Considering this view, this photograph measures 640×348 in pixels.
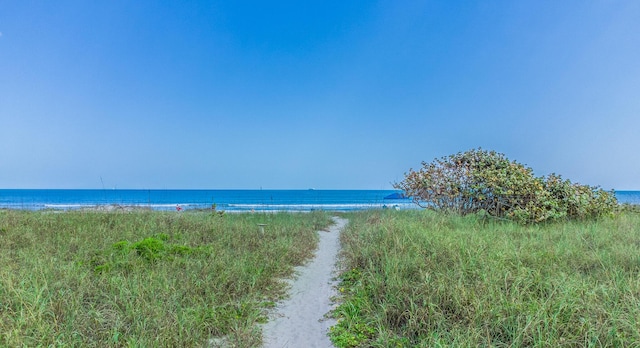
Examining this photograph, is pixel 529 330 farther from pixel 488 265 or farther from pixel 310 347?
pixel 310 347

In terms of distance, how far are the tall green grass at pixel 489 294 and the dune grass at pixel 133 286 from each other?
1.36m

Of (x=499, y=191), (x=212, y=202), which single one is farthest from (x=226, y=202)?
(x=499, y=191)

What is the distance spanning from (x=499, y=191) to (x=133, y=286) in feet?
31.8

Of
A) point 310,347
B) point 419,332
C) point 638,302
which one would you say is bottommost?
point 310,347

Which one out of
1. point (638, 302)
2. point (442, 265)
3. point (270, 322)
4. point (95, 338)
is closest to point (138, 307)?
point (95, 338)

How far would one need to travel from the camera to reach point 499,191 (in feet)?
31.3

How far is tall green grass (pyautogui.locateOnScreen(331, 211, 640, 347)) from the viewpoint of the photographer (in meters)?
2.95

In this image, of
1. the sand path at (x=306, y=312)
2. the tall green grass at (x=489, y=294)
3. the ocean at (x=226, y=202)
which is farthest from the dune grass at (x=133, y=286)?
the ocean at (x=226, y=202)

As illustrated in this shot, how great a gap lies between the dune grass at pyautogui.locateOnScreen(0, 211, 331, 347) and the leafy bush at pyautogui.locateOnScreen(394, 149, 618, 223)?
226 inches

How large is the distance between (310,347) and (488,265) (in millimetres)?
2717

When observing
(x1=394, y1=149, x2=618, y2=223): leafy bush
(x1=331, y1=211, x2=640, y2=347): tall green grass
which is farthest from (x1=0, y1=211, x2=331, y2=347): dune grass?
(x1=394, y1=149, x2=618, y2=223): leafy bush

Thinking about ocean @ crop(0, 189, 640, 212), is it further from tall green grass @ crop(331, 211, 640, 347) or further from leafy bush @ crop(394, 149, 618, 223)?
tall green grass @ crop(331, 211, 640, 347)

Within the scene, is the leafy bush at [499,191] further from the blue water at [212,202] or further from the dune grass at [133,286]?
the blue water at [212,202]

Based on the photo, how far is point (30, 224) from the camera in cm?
792
